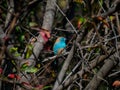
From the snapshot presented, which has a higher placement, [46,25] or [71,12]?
[46,25]

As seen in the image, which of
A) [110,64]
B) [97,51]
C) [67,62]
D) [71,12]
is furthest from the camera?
[71,12]

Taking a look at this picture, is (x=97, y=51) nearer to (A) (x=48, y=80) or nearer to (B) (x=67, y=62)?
(A) (x=48, y=80)

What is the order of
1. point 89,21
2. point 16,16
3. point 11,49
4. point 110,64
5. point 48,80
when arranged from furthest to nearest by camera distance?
point 48,80, point 110,64, point 11,49, point 89,21, point 16,16

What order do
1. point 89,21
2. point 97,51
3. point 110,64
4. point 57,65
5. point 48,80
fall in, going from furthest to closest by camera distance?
point 57,65
point 48,80
point 97,51
point 110,64
point 89,21

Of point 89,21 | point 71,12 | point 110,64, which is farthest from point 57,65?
point 89,21

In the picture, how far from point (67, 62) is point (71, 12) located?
12.0 ft

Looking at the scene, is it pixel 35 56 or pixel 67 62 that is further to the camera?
pixel 35 56

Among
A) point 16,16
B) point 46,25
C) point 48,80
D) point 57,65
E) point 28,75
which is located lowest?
point 57,65

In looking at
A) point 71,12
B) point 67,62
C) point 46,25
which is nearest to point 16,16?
point 67,62

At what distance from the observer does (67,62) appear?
2.68 metres

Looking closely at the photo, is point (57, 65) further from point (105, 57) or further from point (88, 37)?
point (105, 57)

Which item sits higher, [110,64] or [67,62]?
[67,62]

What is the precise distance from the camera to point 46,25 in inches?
143

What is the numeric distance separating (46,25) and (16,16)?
7.56 ft
